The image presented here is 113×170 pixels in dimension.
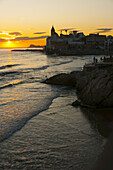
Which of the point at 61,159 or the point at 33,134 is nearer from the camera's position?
the point at 61,159

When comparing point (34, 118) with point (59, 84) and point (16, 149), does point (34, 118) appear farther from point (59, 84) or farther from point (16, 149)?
point (59, 84)

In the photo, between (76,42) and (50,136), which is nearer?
(50,136)

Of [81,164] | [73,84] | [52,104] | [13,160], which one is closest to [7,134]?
[13,160]

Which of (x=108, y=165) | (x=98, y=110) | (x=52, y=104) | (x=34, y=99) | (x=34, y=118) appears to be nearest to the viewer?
(x=108, y=165)

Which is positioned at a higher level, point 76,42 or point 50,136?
point 76,42

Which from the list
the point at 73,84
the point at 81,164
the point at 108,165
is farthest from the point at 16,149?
the point at 73,84

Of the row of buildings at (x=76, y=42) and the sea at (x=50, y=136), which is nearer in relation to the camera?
the sea at (x=50, y=136)

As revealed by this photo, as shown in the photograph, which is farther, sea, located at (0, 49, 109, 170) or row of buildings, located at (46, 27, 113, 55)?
row of buildings, located at (46, 27, 113, 55)

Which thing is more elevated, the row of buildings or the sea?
the row of buildings

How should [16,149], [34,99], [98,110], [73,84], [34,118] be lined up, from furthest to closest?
1. [73,84]
2. [34,99]
3. [98,110]
4. [34,118]
5. [16,149]

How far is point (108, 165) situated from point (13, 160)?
3.17 m

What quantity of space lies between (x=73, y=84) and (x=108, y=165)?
631 inches

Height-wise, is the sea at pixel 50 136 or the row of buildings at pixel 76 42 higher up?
the row of buildings at pixel 76 42

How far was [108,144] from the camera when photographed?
808 centimetres
